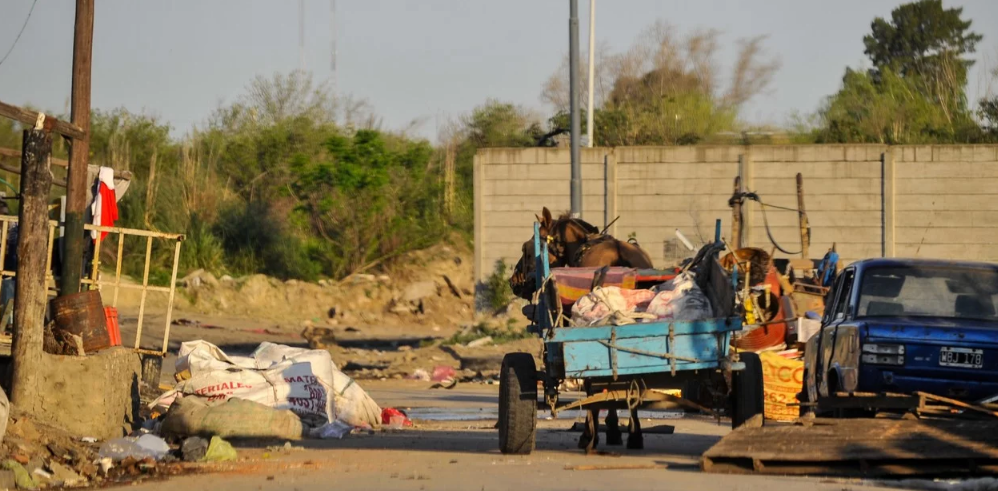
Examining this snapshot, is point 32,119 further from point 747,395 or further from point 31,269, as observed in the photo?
point 747,395

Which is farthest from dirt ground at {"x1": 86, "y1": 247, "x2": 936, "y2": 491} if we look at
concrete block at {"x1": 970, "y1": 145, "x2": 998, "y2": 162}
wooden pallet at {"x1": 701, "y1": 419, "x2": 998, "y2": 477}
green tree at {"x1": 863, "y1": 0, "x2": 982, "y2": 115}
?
green tree at {"x1": 863, "y1": 0, "x2": 982, "y2": 115}

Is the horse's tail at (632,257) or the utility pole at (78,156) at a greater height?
the utility pole at (78,156)

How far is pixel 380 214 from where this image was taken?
38.4 metres

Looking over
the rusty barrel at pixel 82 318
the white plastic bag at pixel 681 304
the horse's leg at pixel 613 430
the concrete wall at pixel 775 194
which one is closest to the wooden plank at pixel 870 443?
the white plastic bag at pixel 681 304

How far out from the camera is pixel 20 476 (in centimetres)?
905

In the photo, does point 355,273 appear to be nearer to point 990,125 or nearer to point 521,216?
point 521,216

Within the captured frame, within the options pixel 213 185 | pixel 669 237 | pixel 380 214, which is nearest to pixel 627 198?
pixel 669 237

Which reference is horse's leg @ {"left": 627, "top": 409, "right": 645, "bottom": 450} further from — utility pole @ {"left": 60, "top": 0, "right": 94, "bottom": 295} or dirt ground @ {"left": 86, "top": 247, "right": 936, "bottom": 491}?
utility pole @ {"left": 60, "top": 0, "right": 94, "bottom": 295}

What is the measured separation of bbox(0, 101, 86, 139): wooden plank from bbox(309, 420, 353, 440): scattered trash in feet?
12.5

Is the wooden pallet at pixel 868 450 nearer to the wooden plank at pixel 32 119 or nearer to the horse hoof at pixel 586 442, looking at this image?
the horse hoof at pixel 586 442

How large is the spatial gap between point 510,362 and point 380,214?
27.8m

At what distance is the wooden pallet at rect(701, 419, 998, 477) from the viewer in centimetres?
900

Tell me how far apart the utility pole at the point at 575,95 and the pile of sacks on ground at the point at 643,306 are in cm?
1177

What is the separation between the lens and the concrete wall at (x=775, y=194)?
29094 mm
